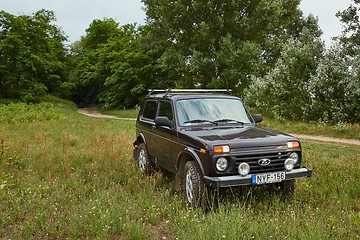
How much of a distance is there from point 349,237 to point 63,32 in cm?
5291

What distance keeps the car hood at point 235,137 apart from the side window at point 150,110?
71.8 inches

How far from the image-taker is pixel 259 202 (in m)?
5.51

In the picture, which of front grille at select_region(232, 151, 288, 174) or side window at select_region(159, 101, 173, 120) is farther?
side window at select_region(159, 101, 173, 120)

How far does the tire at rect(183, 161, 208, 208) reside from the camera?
5242mm

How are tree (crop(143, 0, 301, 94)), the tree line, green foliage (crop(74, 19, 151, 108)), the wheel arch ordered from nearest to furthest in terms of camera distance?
the wheel arch
the tree line
tree (crop(143, 0, 301, 94))
green foliage (crop(74, 19, 151, 108))

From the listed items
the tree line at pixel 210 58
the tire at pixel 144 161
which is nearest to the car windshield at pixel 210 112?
the tire at pixel 144 161

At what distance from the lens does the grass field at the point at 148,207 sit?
Result: 14.3 feet

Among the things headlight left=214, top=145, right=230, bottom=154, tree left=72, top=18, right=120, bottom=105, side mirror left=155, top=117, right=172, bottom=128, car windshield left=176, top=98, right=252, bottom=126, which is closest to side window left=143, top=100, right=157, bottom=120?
Result: car windshield left=176, top=98, right=252, bottom=126

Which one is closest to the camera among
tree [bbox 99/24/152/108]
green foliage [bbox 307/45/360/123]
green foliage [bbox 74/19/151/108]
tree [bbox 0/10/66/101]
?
green foliage [bbox 307/45/360/123]

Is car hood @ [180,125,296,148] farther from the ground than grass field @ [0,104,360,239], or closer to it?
farther from the ground

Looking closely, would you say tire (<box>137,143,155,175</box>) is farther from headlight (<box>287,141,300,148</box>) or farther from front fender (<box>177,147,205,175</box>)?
headlight (<box>287,141,300,148</box>)

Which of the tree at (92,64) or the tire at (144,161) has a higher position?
the tree at (92,64)

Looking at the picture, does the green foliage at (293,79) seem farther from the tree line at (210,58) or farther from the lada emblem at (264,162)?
the lada emblem at (264,162)

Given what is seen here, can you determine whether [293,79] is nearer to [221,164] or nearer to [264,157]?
[264,157]
